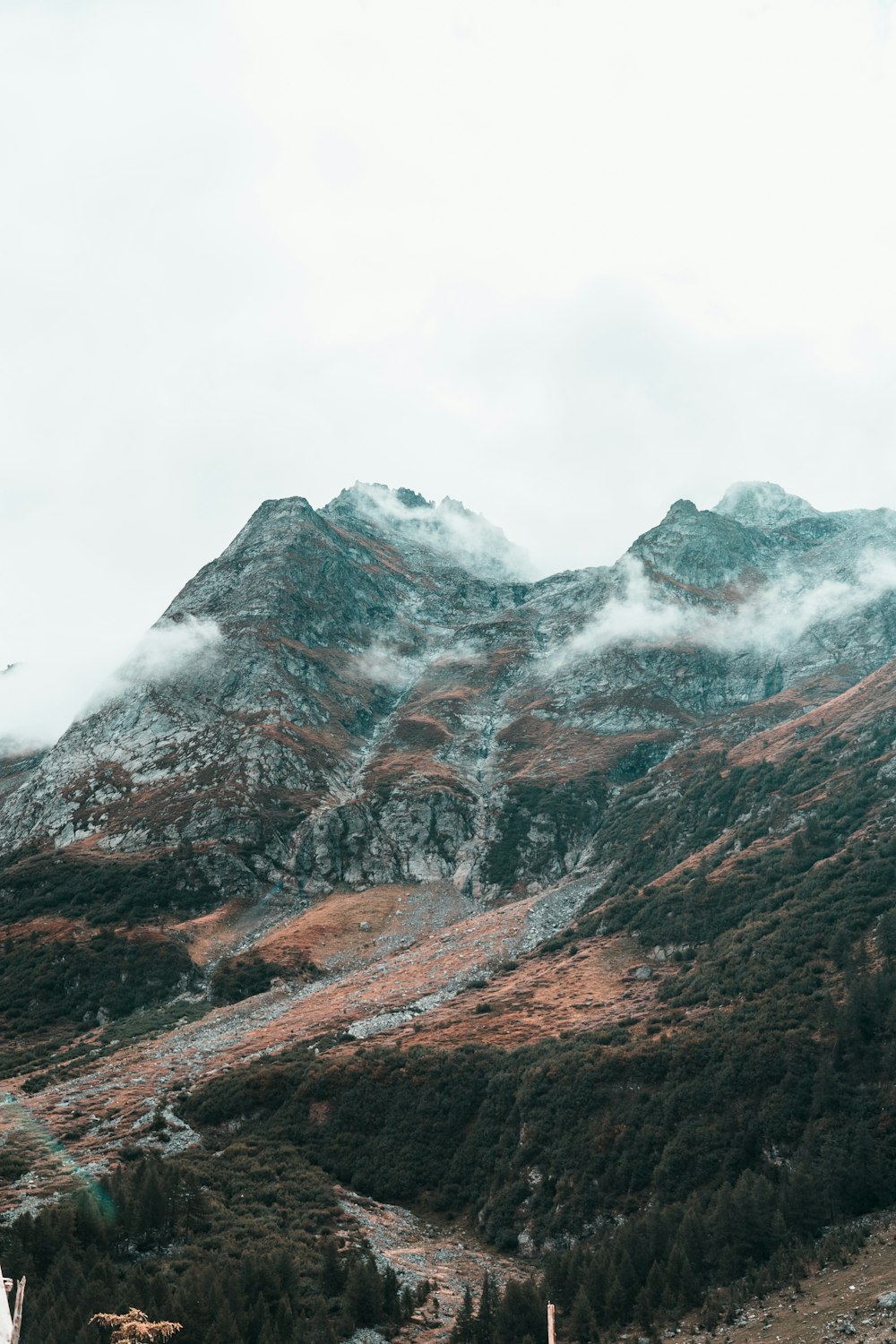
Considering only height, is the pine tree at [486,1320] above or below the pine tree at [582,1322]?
above

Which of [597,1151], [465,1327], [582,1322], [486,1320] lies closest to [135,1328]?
[465,1327]

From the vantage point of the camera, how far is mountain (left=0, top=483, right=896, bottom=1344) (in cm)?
5059

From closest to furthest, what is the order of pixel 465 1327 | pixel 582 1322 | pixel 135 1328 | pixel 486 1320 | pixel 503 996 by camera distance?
pixel 135 1328, pixel 582 1322, pixel 465 1327, pixel 486 1320, pixel 503 996

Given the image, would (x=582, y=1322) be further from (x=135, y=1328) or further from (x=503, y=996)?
(x=503, y=996)

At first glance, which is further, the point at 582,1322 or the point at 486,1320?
the point at 486,1320

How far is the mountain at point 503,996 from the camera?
50594 millimetres

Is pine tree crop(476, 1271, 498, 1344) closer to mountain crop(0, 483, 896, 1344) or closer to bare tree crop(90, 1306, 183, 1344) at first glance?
mountain crop(0, 483, 896, 1344)

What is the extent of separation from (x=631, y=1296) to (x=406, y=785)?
149 metres

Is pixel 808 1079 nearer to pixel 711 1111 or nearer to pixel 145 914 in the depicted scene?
pixel 711 1111

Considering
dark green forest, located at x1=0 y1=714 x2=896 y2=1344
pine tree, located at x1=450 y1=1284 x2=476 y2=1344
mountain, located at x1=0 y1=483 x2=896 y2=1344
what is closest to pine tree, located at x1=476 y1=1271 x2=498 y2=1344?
dark green forest, located at x1=0 y1=714 x2=896 y2=1344

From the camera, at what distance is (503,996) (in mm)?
98875

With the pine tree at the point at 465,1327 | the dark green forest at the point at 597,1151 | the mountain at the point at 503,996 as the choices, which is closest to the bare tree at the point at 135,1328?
the dark green forest at the point at 597,1151

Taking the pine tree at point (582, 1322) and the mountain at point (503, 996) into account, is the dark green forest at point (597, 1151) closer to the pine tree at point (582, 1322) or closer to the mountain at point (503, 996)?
the pine tree at point (582, 1322)

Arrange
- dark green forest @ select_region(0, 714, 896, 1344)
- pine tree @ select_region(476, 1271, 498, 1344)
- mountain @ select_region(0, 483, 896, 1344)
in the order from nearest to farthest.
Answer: pine tree @ select_region(476, 1271, 498, 1344)
dark green forest @ select_region(0, 714, 896, 1344)
mountain @ select_region(0, 483, 896, 1344)
